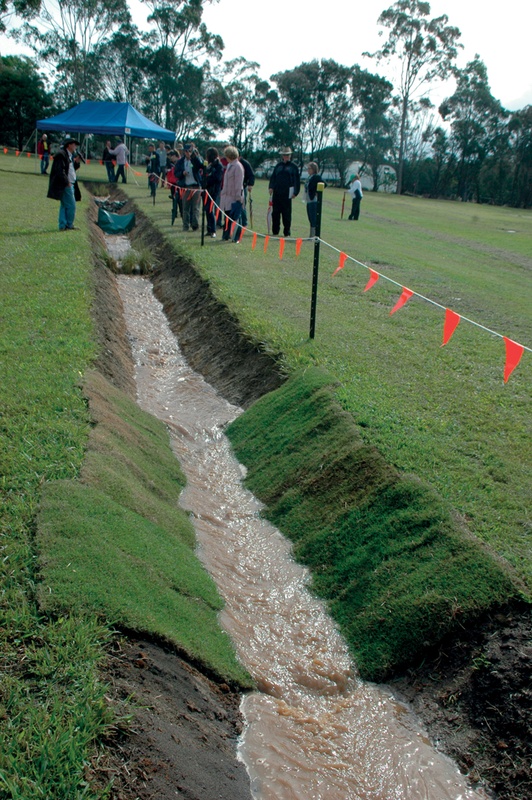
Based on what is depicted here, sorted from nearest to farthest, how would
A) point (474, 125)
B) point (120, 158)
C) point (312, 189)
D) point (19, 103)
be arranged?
point (312, 189)
point (120, 158)
point (19, 103)
point (474, 125)

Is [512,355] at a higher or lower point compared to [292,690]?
higher

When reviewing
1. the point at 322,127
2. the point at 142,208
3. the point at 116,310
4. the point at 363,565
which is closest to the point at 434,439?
the point at 363,565

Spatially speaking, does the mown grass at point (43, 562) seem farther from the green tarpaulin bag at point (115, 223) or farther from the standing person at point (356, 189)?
the standing person at point (356, 189)

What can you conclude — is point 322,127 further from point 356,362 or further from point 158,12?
point 356,362

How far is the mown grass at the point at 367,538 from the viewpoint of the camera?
171 inches

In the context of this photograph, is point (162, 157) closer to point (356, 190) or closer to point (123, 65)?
point (356, 190)

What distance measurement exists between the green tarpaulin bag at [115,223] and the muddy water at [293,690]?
14468mm

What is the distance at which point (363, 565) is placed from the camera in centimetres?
505

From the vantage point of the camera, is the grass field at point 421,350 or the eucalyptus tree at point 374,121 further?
the eucalyptus tree at point 374,121

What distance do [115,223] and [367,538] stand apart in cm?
1712

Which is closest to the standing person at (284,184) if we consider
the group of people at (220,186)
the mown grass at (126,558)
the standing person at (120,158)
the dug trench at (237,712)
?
the group of people at (220,186)

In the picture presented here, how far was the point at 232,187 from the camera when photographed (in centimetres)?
1461

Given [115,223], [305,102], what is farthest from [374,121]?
[115,223]

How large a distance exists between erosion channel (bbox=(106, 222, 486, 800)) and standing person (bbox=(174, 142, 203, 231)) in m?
11.4
